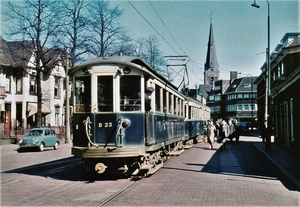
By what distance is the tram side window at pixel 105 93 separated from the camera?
11.2m

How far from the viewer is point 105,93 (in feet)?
37.1

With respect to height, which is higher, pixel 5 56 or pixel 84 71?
pixel 5 56

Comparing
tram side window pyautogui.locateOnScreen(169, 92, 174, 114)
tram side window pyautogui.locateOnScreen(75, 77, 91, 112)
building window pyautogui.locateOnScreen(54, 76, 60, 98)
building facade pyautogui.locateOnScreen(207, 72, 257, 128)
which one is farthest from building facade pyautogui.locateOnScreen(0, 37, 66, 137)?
building facade pyautogui.locateOnScreen(207, 72, 257, 128)

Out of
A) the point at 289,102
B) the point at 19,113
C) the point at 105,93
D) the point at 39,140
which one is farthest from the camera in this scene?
the point at 19,113

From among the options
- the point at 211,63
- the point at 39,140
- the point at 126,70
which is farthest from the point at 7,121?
the point at 211,63

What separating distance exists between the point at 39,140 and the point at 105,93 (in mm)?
15603

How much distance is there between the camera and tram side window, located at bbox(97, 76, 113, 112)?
11.2 m

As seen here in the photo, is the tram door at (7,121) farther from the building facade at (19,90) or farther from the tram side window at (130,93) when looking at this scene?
the tram side window at (130,93)

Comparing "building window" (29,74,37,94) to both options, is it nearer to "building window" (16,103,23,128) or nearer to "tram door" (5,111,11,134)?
"building window" (16,103,23,128)

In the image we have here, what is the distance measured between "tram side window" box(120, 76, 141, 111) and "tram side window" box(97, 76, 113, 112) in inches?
12.5

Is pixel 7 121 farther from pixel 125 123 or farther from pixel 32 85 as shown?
pixel 125 123

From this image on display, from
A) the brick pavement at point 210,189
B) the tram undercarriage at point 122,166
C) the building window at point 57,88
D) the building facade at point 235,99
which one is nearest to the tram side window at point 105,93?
the tram undercarriage at point 122,166

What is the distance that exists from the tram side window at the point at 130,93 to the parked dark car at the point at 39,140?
50.8ft

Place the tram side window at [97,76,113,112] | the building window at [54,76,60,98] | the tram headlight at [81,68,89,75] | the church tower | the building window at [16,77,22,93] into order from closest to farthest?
1. the tram side window at [97,76,113,112]
2. the tram headlight at [81,68,89,75]
3. the building window at [16,77,22,93]
4. the building window at [54,76,60,98]
5. the church tower
